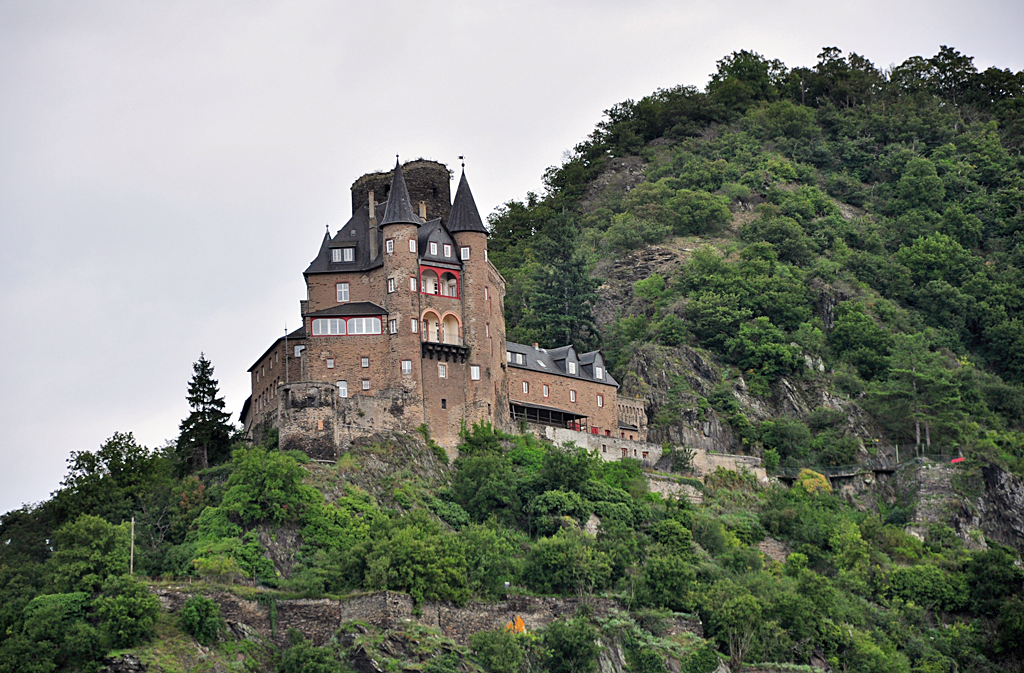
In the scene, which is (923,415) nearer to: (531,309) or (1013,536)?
(1013,536)

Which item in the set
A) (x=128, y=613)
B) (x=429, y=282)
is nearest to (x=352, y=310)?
(x=429, y=282)

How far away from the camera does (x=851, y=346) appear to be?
98.2 meters

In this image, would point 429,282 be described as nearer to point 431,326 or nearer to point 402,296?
point 402,296

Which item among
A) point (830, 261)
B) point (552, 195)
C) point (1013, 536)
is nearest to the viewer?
point (1013, 536)

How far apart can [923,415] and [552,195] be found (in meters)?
50.6

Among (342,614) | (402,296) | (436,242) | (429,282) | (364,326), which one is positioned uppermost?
(436,242)

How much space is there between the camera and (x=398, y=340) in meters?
75.1

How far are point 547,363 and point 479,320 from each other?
942cm

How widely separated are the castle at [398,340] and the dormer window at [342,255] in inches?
2.2

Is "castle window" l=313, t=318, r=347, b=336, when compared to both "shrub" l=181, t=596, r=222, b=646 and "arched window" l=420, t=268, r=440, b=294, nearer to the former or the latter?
"arched window" l=420, t=268, r=440, b=294

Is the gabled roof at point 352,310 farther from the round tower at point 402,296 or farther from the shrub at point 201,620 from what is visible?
the shrub at point 201,620

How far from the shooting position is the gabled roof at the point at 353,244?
7750 centimetres

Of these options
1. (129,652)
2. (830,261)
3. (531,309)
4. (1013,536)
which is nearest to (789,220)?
(830,261)

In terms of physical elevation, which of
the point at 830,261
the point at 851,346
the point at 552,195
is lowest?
the point at 851,346
